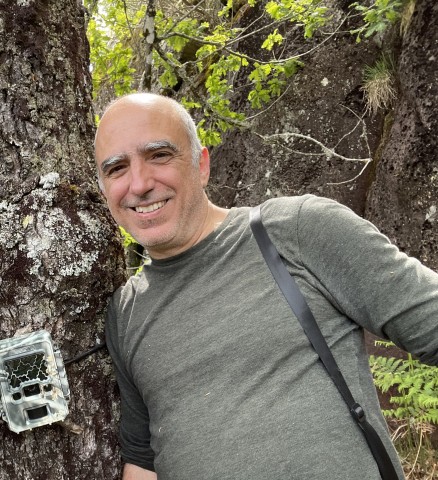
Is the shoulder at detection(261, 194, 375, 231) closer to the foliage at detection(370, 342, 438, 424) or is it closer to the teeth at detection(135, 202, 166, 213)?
the teeth at detection(135, 202, 166, 213)

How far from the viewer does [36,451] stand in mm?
1795

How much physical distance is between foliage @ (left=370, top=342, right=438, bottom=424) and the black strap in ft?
7.69

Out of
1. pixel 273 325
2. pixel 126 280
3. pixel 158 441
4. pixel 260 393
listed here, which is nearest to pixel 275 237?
pixel 273 325

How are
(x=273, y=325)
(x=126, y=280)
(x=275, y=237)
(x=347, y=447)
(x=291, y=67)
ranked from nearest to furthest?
(x=347, y=447), (x=273, y=325), (x=275, y=237), (x=126, y=280), (x=291, y=67)

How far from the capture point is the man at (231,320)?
5.36 feet

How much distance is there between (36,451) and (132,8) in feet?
18.9

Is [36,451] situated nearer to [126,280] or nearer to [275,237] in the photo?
[126,280]

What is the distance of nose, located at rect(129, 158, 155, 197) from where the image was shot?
1956 millimetres

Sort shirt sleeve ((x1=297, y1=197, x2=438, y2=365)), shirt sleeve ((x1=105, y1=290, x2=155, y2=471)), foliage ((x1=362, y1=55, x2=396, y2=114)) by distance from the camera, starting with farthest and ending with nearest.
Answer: foliage ((x1=362, y1=55, x2=396, y2=114)) → shirt sleeve ((x1=105, y1=290, x2=155, y2=471)) → shirt sleeve ((x1=297, y1=197, x2=438, y2=365))

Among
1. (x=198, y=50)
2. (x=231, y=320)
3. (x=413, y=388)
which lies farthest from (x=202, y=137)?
(x=231, y=320)

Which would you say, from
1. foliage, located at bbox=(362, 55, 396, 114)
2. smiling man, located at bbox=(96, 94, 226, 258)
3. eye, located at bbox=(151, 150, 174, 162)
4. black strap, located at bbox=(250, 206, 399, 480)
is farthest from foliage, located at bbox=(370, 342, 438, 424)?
foliage, located at bbox=(362, 55, 396, 114)

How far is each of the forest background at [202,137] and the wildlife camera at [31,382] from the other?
70mm

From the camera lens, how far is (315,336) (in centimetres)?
170

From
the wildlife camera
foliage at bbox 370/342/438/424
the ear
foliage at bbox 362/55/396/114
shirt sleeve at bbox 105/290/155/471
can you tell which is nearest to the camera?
the wildlife camera
